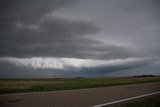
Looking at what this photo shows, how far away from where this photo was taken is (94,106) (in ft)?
31.8

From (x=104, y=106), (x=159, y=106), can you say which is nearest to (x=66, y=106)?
(x=104, y=106)

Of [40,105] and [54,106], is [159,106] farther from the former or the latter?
[40,105]

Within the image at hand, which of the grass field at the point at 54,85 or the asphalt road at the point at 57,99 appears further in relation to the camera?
the grass field at the point at 54,85

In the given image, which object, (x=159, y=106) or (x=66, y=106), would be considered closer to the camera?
(x=66, y=106)

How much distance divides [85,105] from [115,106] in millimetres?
1448

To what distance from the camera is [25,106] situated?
934 cm

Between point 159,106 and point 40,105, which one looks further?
point 159,106

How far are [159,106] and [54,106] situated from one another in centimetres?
523

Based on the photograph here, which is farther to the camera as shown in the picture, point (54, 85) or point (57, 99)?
point (54, 85)

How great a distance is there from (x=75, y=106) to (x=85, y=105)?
57 cm

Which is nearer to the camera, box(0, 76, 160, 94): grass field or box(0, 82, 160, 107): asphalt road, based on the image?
box(0, 82, 160, 107): asphalt road

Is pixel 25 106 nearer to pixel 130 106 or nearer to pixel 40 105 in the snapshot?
pixel 40 105

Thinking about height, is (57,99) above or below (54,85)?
below

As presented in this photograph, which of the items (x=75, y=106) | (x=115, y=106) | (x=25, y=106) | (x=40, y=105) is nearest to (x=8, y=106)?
(x=25, y=106)
